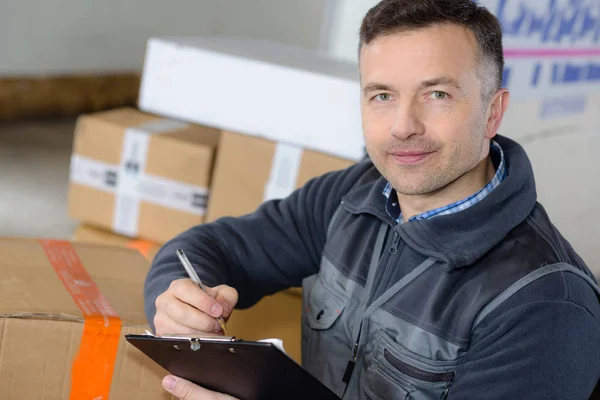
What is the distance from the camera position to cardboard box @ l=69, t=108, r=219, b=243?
6.88 ft

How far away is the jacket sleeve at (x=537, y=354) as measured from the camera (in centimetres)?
98

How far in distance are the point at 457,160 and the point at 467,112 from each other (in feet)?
0.24

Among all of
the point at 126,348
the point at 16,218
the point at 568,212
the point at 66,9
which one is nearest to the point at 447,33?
the point at 126,348

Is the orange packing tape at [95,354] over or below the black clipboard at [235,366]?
below

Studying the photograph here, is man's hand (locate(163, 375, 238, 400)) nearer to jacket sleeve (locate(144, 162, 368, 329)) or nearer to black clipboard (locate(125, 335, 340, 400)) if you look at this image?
black clipboard (locate(125, 335, 340, 400))

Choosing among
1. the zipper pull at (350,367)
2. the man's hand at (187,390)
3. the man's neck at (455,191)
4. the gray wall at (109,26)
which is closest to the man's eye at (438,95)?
the man's neck at (455,191)

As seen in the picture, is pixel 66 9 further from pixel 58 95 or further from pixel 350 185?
pixel 350 185

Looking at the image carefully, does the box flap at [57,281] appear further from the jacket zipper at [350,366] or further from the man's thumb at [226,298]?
the jacket zipper at [350,366]

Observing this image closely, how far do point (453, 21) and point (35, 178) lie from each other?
3.15 meters

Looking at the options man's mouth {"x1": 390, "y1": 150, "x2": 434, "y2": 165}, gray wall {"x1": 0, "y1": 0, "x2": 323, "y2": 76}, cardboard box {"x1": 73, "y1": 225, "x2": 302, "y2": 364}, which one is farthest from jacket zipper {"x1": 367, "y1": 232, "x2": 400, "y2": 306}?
gray wall {"x1": 0, "y1": 0, "x2": 323, "y2": 76}

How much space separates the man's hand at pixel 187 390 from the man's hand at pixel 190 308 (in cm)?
7

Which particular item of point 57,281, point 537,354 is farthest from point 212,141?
point 537,354

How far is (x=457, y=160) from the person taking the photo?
117cm

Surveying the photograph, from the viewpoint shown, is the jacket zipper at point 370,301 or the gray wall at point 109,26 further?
the gray wall at point 109,26
